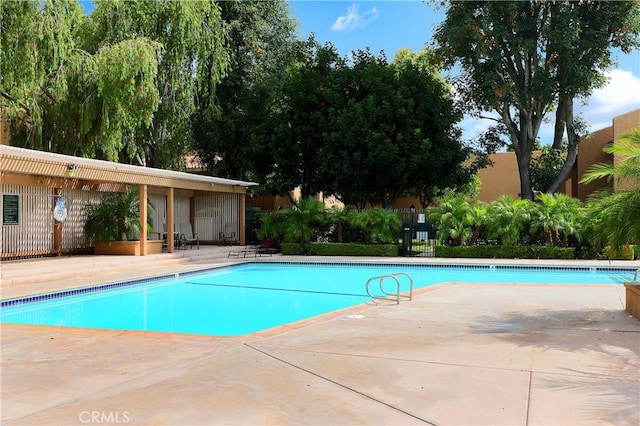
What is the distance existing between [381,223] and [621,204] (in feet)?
43.7

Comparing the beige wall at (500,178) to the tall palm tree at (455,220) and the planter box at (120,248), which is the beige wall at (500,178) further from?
the planter box at (120,248)

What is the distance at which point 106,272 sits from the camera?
1498cm

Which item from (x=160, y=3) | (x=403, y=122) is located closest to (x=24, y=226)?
(x=160, y=3)

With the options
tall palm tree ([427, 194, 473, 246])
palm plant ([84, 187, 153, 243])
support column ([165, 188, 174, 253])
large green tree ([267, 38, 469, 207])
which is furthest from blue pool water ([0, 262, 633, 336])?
large green tree ([267, 38, 469, 207])

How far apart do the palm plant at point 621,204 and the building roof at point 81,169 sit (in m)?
12.1

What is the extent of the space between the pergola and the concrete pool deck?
7710 mm

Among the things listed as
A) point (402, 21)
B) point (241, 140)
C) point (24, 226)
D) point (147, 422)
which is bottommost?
point (147, 422)

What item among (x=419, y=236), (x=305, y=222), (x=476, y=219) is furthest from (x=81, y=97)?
(x=476, y=219)

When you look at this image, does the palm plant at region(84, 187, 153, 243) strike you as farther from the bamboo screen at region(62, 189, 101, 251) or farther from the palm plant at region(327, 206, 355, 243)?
the palm plant at region(327, 206, 355, 243)

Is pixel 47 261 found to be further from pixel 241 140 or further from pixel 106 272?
pixel 241 140

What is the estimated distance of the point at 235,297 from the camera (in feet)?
40.0

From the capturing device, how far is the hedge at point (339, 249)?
66.9 feet

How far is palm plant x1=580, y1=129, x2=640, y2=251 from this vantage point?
720cm

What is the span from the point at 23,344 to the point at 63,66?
13820mm
